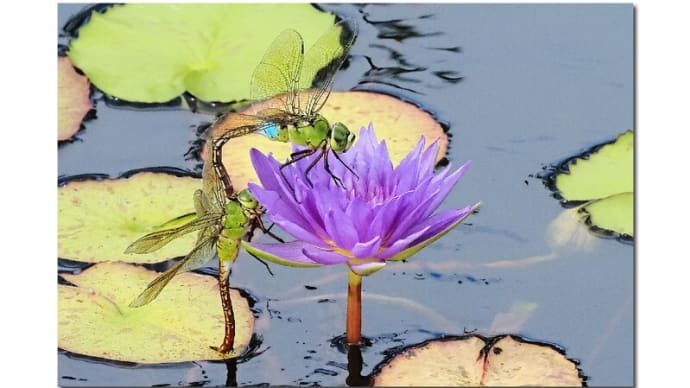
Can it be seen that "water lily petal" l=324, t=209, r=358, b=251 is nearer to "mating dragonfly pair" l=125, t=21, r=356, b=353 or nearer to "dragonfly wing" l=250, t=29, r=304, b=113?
"mating dragonfly pair" l=125, t=21, r=356, b=353

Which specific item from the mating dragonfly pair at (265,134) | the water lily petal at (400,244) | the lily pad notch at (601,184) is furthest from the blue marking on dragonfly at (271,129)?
the lily pad notch at (601,184)

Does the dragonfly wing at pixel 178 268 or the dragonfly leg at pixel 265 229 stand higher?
the dragonfly leg at pixel 265 229

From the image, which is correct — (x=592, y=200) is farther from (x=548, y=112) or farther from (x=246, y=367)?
(x=246, y=367)

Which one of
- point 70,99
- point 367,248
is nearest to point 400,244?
point 367,248

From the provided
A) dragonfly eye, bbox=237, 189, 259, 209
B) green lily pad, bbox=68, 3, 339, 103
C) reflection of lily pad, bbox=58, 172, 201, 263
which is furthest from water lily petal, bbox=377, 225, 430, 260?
green lily pad, bbox=68, 3, 339, 103

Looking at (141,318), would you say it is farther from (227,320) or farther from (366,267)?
(366,267)

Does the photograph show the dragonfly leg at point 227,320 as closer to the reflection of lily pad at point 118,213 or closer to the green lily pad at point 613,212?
the reflection of lily pad at point 118,213
